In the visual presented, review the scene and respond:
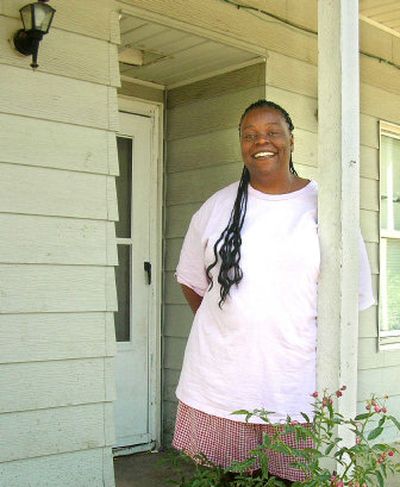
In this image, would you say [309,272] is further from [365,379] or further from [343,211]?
[365,379]

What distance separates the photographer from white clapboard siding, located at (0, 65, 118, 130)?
3.14 m

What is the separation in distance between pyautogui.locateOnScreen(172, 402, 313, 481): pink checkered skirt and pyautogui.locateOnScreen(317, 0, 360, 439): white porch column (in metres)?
0.20

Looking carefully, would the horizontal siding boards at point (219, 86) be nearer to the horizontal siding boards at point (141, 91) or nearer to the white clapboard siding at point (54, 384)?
the horizontal siding boards at point (141, 91)

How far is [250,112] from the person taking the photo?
2541 millimetres

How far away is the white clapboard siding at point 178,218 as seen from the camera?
451 centimetres

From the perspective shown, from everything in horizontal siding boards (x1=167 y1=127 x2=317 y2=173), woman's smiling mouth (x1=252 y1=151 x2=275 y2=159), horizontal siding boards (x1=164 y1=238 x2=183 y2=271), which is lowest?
horizontal siding boards (x1=164 y1=238 x2=183 y2=271)

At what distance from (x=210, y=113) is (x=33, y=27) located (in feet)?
5.23

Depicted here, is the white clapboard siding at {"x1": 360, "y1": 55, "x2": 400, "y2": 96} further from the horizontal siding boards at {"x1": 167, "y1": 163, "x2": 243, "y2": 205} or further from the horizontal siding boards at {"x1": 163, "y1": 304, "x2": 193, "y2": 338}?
the horizontal siding boards at {"x1": 163, "y1": 304, "x2": 193, "y2": 338}

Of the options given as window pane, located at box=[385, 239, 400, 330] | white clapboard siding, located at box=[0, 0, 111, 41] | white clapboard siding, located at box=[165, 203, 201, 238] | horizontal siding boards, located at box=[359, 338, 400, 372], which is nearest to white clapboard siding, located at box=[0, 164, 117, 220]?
white clapboard siding, located at box=[0, 0, 111, 41]

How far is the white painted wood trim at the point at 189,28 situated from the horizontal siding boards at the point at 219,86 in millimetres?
136

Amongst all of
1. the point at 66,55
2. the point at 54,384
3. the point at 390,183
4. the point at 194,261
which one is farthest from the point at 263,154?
the point at 390,183

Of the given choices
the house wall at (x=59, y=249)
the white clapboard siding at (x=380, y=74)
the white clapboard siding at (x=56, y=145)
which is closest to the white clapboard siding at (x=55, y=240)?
the house wall at (x=59, y=249)

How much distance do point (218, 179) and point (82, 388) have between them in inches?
62.2

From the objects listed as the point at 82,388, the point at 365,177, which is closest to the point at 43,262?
the point at 82,388
